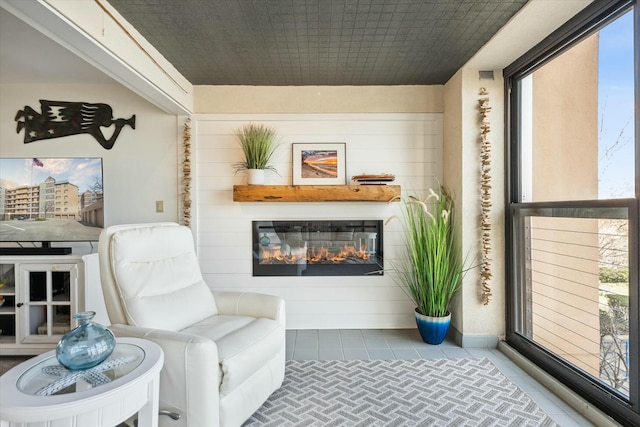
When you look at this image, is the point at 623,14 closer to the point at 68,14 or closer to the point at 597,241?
the point at 597,241

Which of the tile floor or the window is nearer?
the window

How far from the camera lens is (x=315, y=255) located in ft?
10.4

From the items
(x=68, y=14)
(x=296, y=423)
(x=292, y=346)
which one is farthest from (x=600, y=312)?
(x=68, y=14)

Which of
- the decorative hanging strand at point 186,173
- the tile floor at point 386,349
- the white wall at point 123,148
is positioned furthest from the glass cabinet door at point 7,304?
the tile floor at point 386,349

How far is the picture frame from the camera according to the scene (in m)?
3.09

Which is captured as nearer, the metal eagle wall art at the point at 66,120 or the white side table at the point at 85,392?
the white side table at the point at 85,392

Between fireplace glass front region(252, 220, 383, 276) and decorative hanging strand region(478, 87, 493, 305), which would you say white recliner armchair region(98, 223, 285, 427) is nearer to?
fireplace glass front region(252, 220, 383, 276)

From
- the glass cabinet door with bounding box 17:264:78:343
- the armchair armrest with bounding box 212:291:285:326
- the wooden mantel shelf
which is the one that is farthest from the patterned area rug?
the glass cabinet door with bounding box 17:264:78:343

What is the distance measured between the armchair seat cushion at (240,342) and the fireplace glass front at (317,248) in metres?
1.05

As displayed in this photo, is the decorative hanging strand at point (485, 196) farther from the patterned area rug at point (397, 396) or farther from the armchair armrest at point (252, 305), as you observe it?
the armchair armrest at point (252, 305)

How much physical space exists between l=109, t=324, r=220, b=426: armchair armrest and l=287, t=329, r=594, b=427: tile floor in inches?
44.6

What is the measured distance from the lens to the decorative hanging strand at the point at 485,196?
8.67 feet

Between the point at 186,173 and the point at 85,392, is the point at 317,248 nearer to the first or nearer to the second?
the point at 186,173

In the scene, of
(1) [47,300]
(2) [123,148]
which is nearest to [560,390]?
(1) [47,300]
